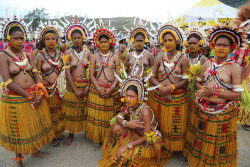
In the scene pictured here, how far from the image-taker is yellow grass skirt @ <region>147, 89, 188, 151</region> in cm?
Result: 355

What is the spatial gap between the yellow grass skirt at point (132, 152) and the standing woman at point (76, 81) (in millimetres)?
1193

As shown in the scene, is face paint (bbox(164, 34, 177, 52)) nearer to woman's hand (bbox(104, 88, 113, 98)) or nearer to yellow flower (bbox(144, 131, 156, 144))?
woman's hand (bbox(104, 88, 113, 98))

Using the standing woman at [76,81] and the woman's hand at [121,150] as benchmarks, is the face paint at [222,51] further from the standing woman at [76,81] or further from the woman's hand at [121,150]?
the standing woman at [76,81]

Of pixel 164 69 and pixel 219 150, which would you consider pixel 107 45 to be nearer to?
pixel 164 69

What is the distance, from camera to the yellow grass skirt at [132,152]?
3064mm

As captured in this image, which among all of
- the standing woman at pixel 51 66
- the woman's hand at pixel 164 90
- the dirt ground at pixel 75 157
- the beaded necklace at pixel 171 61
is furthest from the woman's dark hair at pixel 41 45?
the woman's hand at pixel 164 90

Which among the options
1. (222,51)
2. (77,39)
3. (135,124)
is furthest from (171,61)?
(77,39)

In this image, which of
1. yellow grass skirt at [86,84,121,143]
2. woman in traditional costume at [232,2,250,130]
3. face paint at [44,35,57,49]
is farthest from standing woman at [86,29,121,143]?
woman in traditional costume at [232,2,250,130]

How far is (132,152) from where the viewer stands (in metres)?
3.12

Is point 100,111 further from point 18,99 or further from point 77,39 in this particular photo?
point 77,39

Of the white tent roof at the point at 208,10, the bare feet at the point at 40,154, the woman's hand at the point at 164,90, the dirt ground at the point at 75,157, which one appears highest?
the white tent roof at the point at 208,10

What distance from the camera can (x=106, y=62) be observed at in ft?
13.1

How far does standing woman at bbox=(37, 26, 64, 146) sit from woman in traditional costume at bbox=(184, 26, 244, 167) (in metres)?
3.15

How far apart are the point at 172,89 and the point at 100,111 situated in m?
1.74
